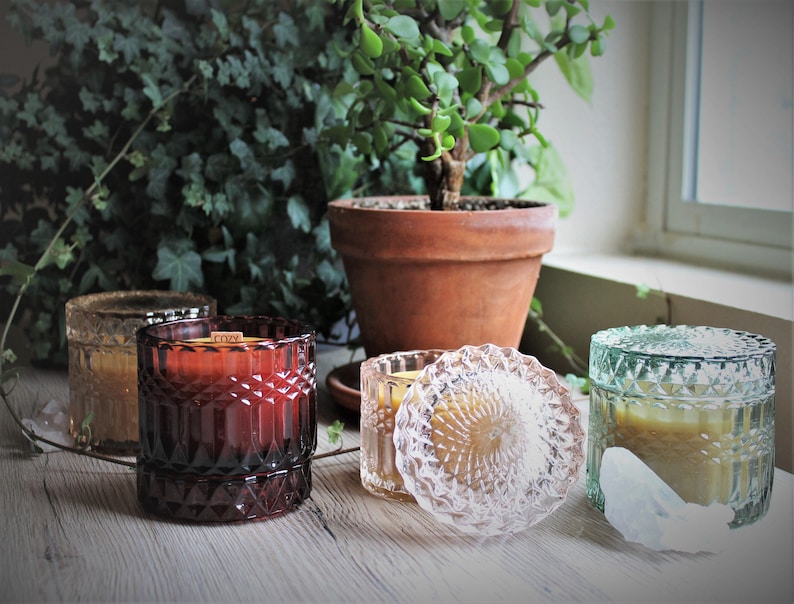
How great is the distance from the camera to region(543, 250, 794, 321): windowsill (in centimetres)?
96

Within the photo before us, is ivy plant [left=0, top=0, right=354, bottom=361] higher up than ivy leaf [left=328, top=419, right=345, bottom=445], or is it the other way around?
ivy plant [left=0, top=0, right=354, bottom=361]

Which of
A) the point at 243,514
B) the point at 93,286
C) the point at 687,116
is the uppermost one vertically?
the point at 687,116

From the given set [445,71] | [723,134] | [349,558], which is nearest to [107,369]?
[349,558]

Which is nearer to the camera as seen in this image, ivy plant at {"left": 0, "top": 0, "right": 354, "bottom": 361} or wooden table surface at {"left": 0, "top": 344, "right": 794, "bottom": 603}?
wooden table surface at {"left": 0, "top": 344, "right": 794, "bottom": 603}

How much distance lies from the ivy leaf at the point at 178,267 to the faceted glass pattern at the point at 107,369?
204mm

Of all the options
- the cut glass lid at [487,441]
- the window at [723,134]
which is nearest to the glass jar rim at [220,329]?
the cut glass lid at [487,441]

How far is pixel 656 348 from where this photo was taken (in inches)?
27.7

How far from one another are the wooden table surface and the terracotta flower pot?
23cm

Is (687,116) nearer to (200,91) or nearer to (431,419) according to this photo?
(200,91)

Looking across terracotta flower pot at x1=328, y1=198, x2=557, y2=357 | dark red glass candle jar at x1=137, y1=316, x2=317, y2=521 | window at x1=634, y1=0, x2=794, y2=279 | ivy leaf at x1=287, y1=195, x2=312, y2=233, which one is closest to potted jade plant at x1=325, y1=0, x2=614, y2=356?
terracotta flower pot at x1=328, y1=198, x2=557, y2=357

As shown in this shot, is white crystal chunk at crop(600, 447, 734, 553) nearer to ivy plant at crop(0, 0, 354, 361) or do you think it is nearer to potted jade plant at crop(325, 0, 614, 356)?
potted jade plant at crop(325, 0, 614, 356)

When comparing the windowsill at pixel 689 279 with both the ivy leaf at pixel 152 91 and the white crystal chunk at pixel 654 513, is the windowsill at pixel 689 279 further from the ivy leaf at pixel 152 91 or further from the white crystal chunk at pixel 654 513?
the ivy leaf at pixel 152 91

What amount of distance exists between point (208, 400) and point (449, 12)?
46 centimetres

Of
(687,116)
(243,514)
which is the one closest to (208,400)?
(243,514)
